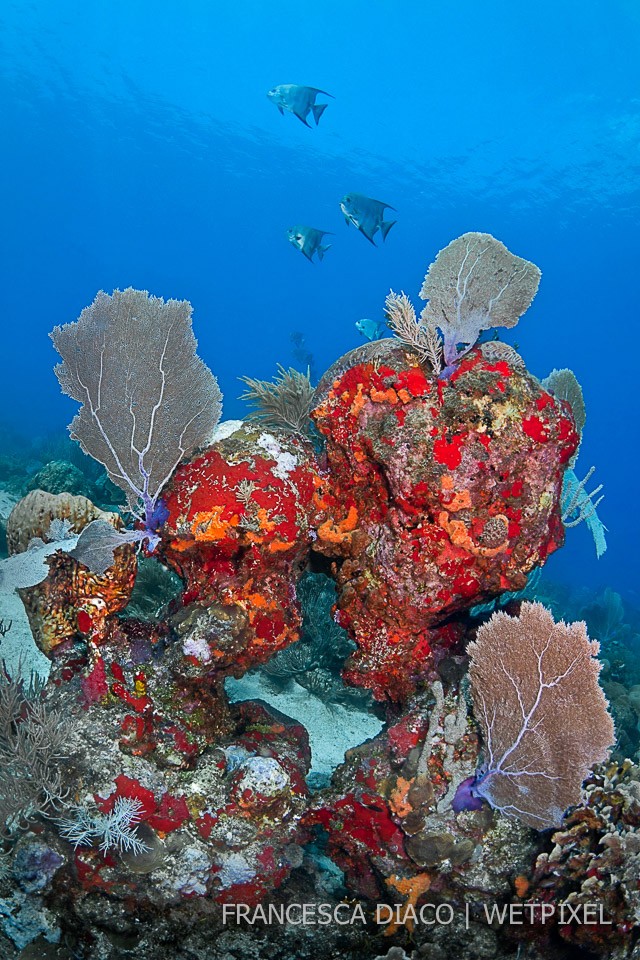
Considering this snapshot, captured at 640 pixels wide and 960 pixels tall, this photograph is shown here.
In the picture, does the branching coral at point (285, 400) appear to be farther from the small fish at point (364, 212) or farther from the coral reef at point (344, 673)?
the small fish at point (364, 212)

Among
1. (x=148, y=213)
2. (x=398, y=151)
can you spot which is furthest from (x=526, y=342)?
(x=148, y=213)

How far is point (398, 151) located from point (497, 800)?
65.1m

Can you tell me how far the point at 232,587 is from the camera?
140 inches

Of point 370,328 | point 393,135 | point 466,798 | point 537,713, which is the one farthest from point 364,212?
point 393,135

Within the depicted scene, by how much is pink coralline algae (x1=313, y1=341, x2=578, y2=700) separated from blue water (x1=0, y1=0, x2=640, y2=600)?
3135 centimetres

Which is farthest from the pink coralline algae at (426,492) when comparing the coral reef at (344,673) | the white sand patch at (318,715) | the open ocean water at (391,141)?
the open ocean water at (391,141)

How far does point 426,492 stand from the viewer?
10.9ft

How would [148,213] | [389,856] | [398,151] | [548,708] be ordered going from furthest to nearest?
[148,213] < [398,151] < [389,856] < [548,708]

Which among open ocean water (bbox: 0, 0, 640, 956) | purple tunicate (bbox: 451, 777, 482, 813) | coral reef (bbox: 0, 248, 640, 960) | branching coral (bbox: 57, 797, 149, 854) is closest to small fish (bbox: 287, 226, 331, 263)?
coral reef (bbox: 0, 248, 640, 960)

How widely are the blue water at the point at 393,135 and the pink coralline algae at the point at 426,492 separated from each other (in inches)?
1234

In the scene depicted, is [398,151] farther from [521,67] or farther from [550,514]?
[550,514]

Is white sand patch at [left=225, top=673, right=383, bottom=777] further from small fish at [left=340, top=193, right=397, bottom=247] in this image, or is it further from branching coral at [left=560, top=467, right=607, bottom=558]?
small fish at [left=340, top=193, right=397, bottom=247]

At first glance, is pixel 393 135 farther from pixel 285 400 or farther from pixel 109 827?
pixel 109 827

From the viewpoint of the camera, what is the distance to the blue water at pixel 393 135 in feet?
138
